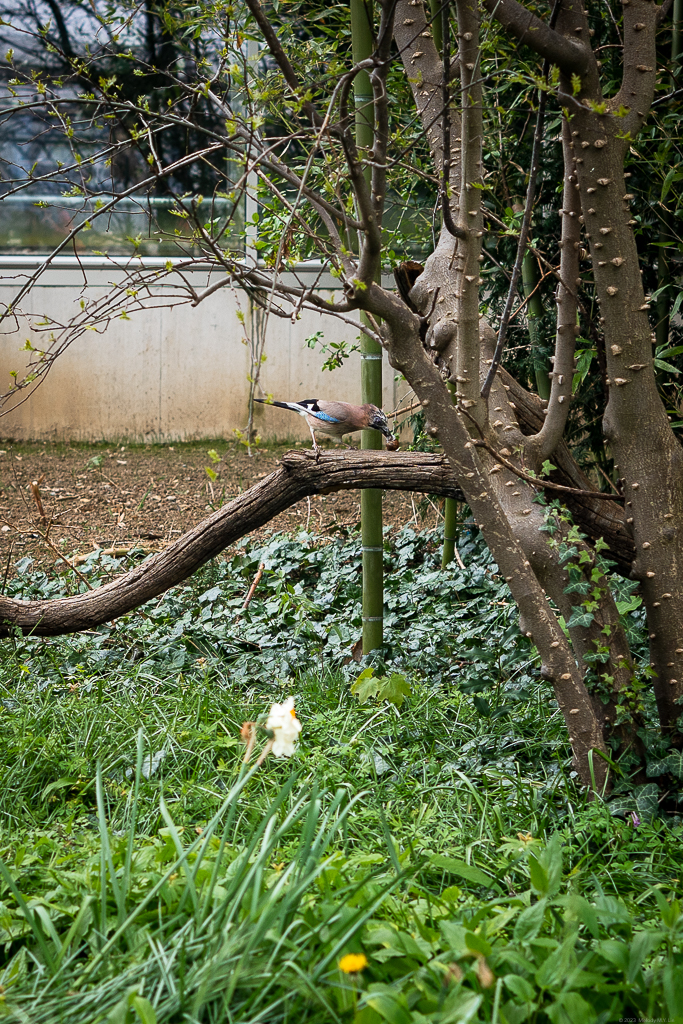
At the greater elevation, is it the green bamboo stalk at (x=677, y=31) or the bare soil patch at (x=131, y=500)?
the green bamboo stalk at (x=677, y=31)

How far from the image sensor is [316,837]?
6.38ft

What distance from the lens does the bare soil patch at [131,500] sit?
502cm

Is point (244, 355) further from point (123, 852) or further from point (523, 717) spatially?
point (123, 852)

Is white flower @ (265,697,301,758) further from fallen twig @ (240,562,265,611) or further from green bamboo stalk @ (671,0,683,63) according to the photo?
green bamboo stalk @ (671,0,683,63)

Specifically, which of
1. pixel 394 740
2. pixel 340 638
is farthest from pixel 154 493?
pixel 394 740

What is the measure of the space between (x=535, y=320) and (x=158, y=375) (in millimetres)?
4203

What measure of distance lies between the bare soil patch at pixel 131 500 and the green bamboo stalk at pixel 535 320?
109cm

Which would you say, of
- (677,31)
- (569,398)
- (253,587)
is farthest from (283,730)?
(677,31)

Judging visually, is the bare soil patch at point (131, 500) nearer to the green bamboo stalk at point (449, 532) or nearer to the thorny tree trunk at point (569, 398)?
the green bamboo stalk at point (449, 532)

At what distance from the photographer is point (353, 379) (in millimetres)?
6668

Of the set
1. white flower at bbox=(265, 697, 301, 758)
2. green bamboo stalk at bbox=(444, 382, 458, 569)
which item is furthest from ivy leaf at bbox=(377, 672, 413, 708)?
white flower at bbox=(265, 697, 301, 758)

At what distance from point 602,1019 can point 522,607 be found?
1080 millimetres

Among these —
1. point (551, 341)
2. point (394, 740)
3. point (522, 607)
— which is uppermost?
point (551, 341)

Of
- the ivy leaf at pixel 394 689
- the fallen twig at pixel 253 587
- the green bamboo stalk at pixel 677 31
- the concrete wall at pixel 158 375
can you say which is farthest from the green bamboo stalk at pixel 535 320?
the concrete wall at pixel 158 375
